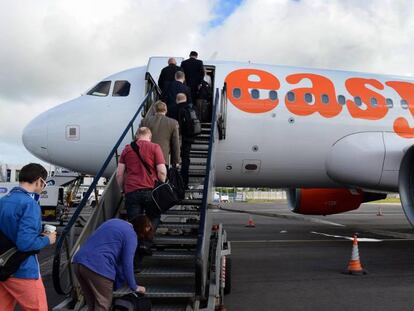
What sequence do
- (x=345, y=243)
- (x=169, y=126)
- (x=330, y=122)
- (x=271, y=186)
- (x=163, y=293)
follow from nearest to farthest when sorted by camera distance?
(x=163, y=293)
(x=169, y=126)
(x=330, y=122)
(x=271, y=186)
(x=345, y=243)

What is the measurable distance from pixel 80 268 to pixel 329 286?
4622 mm

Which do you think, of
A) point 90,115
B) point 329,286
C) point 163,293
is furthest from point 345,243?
point 163,293

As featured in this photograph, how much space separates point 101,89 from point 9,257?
24.0 ft

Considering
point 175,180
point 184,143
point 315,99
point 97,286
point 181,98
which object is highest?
point 315,99

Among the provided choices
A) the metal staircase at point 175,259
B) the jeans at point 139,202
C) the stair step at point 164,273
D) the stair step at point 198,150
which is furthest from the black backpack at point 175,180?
the stair step at point 198,150

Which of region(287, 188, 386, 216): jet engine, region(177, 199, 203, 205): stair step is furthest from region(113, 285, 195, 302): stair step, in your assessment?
region(287, 188, 386, 216): jet engine

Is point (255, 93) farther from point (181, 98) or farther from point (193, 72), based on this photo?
point (181, 98)

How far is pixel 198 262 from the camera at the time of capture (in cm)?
455

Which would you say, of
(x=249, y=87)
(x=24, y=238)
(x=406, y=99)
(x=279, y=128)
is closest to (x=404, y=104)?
(x=406, y=99)

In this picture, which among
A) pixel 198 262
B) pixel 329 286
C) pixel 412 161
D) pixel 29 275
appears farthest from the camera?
pixel 412 161

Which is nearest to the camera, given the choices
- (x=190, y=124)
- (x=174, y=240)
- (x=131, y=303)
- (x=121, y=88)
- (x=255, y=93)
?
(x=131, y=303)

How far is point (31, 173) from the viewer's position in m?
3.63

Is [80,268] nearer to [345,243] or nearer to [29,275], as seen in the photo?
[29,275]

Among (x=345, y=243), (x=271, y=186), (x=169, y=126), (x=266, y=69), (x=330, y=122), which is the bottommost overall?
(x=345, y=243)
